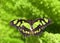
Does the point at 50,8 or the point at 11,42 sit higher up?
the point at 50,8

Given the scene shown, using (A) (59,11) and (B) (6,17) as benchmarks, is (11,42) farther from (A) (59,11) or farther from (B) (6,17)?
(A) (59,11)

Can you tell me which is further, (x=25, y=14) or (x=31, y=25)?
(x=25, y=14)

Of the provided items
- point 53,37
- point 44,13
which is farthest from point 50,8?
point 53,37

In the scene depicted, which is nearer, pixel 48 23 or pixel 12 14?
pixel 48 23

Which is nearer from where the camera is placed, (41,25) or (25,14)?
(41,25)
